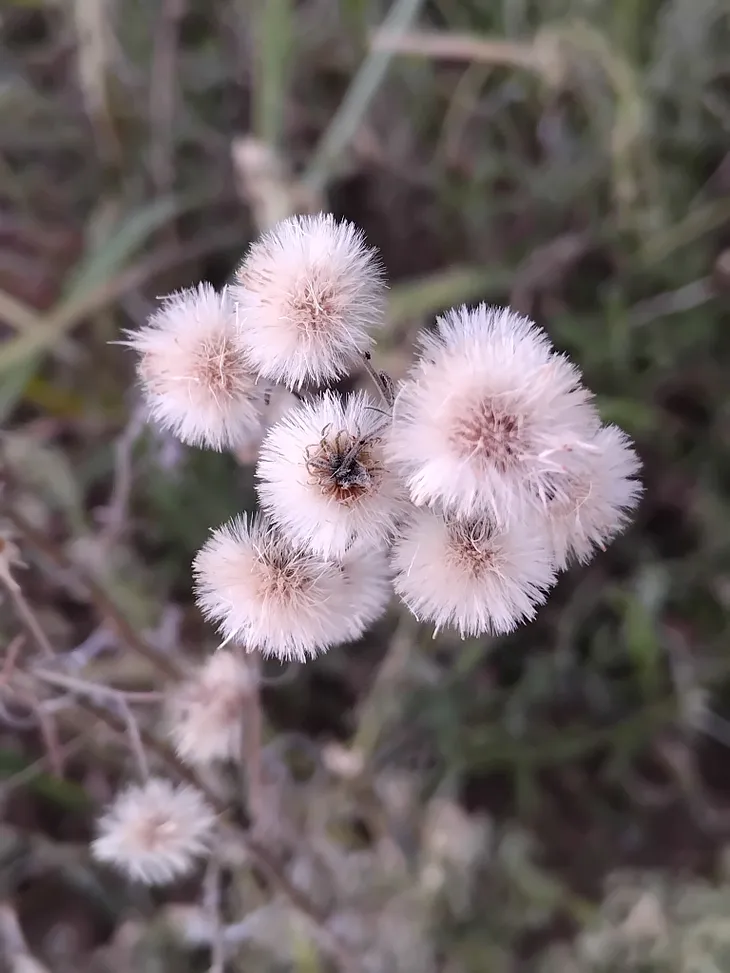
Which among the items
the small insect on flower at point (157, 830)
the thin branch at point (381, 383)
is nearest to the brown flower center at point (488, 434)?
the thin branch at point (381, 383)

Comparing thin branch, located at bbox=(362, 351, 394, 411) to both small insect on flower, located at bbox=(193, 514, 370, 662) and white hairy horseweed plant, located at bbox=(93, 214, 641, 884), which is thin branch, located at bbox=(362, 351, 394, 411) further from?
small insect on flower, located at bbox=(193, 514, 370, 662)

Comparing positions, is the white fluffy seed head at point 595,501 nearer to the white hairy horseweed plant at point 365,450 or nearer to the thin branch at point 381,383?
the white hairy horseweed plant at point 365,450

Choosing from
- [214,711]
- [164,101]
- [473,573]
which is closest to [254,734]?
[214,711]

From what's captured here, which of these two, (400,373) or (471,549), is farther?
(400,373)

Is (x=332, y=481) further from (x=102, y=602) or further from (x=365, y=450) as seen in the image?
(x=102, y=602)

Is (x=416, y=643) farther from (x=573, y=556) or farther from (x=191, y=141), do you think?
(x=191, y=141)

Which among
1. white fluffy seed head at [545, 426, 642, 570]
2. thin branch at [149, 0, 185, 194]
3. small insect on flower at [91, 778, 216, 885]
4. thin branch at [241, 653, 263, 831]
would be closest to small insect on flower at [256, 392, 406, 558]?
white fluffy seed head at [545, 426, 642, 570]
